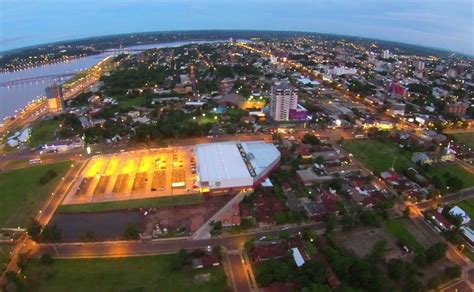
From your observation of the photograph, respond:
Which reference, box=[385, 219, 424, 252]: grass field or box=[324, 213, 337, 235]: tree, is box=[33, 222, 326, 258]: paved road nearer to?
box=[324, 213, 337, 235]: tree

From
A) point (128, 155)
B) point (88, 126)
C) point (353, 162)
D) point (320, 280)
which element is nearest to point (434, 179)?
point (353, 162)

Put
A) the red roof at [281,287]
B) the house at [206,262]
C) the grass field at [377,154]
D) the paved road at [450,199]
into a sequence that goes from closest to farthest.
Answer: the red roof at [281,287] < the house at [206,262] < the paved road at [450,199] < the grass field at [377,154]

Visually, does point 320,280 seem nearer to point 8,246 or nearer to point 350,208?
point 350,208

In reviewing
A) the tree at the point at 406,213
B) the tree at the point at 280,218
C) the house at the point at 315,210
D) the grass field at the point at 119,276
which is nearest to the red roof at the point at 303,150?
Result: the house at the point at 315,210

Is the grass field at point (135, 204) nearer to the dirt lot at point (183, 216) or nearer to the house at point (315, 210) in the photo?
the dirt lot at point (183, 216)

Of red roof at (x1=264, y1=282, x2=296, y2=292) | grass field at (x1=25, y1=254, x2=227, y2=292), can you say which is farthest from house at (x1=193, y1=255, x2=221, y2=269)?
red roof at (x1=264, y1=282, x2=296, y2=292)

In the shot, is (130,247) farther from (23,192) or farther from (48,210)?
(23,192)

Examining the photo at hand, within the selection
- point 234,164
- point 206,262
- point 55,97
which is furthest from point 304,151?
point 55,97
